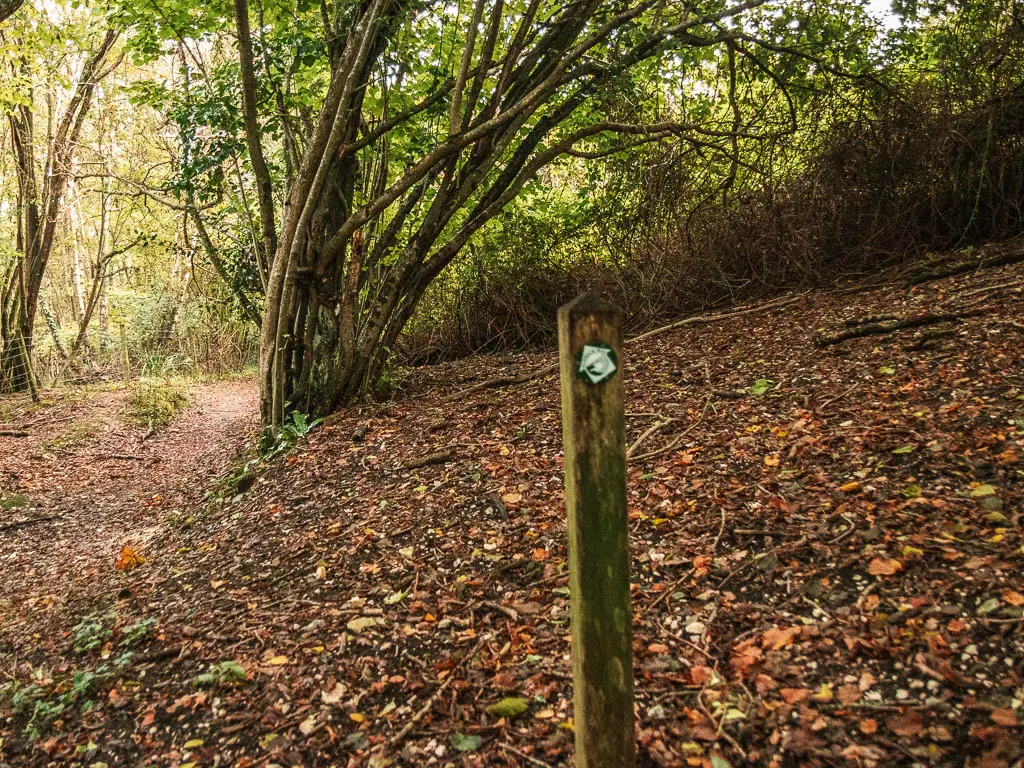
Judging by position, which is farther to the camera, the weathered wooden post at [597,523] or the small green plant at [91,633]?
the small green plant at [91,633]

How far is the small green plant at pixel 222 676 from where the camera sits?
271 centimetres

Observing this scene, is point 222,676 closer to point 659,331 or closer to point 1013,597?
point 1013,597

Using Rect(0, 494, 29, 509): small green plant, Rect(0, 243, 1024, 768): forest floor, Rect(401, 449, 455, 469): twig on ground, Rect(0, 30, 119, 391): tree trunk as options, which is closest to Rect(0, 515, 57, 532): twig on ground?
Rect(0, 494, 29, 509): small green plant

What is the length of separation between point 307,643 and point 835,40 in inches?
241

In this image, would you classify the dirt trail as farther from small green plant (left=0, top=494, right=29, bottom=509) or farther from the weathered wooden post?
the weathered wooden post

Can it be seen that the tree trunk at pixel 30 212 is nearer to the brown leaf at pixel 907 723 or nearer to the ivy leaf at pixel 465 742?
the ivy leaf at pixel 465 742

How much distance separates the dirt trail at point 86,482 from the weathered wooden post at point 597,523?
361 cm

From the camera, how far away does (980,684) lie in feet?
6.69

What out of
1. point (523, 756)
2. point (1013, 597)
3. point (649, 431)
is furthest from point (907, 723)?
point (649, 431)

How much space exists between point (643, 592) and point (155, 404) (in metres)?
8.91

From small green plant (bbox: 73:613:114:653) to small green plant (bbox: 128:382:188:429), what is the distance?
620cm

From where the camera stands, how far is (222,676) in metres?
2.74

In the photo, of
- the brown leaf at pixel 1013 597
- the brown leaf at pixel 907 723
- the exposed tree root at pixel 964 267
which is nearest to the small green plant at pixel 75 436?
the brown leaf at pixel 907 723

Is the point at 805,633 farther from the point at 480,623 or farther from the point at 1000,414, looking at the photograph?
the point at 1000,414
